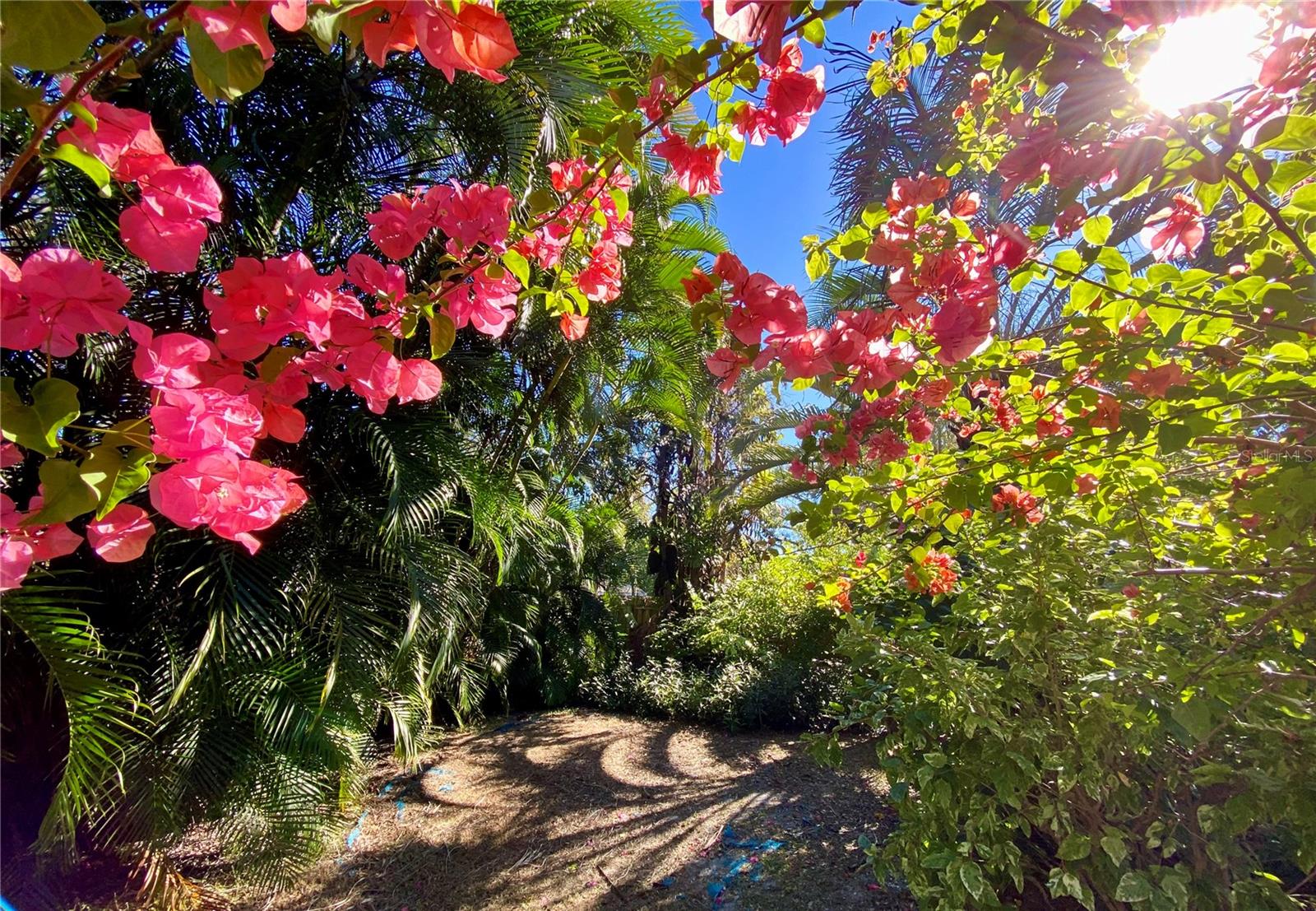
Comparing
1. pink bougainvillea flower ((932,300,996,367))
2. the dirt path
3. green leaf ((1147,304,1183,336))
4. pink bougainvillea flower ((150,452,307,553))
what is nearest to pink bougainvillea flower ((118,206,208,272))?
pink bougainvillea flower ((150,452,307,553))

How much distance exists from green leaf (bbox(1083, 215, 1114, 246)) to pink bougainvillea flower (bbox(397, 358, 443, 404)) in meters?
1.00

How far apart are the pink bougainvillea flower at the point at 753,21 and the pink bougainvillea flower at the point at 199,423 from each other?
0.63 meters

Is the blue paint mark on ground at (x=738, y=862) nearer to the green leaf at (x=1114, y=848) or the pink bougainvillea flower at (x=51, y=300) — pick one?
the green leaf at (x=1114, y=848)

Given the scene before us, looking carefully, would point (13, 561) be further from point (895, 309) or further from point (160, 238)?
point (895, 309)

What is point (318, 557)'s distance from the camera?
3094 millimetres

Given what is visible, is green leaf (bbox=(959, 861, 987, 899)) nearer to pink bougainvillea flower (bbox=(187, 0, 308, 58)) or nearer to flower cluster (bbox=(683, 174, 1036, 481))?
flower cluster (bbox=(683, 174, 1036, 481))

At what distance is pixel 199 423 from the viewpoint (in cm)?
60

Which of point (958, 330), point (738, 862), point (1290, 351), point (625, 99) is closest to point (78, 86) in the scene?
point (625, 99)

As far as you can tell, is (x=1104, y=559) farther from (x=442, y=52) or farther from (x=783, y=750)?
(x=783, y=750)

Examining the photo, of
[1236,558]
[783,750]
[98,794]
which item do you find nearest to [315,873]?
[98,794]

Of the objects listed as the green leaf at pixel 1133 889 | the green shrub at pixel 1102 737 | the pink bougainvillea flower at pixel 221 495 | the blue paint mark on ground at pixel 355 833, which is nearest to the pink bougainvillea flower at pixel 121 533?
the pink bougainvillea flower at pixel 221 495

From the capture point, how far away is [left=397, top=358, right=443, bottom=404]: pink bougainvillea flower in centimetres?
90

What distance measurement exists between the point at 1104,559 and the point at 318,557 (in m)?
3.49

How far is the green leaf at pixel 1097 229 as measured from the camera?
2.67 ft
